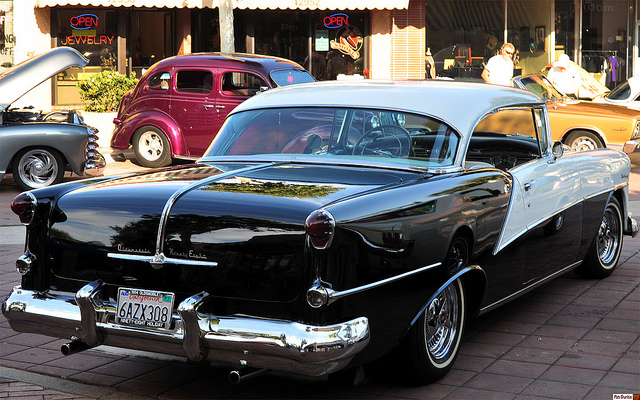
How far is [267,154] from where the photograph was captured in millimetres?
5082

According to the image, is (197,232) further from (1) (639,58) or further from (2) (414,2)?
(1) (639,58)

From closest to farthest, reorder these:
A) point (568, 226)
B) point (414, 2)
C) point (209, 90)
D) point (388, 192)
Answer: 1. point (388, 192)
2. point (568, 226)
3. point (209, 90)
4. point (414, 2)

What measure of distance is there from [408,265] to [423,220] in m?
0.25

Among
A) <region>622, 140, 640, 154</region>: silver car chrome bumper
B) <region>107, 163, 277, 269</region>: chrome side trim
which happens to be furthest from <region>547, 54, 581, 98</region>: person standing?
<region>107, 163, 277, 269</region>: chrome side trim

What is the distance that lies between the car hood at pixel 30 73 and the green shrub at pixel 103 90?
18.8 ft

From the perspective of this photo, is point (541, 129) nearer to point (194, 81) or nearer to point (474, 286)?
point (474, 286)

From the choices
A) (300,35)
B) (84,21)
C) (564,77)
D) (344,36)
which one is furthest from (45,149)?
(344,36)

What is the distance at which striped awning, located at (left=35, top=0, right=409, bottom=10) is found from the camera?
62.2 feet

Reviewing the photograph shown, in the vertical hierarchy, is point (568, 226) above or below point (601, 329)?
above

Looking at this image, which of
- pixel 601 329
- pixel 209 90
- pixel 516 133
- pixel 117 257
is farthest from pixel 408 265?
pixel 209 90

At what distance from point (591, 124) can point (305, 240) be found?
1052 centimetres

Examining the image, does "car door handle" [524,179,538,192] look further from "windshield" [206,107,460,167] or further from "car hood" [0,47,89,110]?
"car hood" [0,47,89,110]

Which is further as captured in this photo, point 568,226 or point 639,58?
point 639,58

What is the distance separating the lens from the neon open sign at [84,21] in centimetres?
1983
